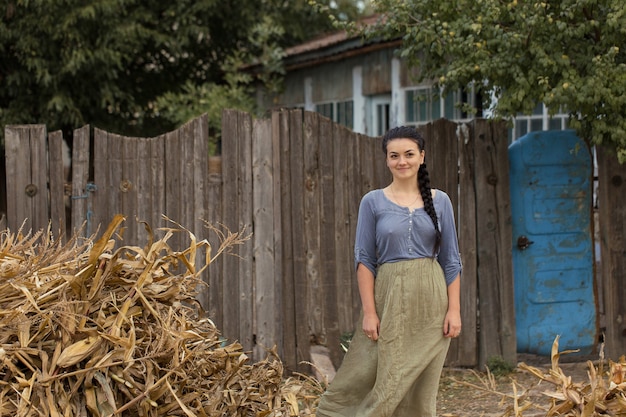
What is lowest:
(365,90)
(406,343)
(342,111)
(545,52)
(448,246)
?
(406,343)

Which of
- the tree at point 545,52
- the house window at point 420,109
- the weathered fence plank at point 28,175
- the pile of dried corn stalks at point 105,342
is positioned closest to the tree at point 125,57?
the house window at point 420,109

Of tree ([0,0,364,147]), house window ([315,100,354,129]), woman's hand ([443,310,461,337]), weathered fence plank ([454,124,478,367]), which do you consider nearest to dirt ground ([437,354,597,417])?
weathered fence plank ([454,124,478,367])

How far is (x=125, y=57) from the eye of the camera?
41.8ft

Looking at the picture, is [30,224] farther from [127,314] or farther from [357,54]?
[357,54]

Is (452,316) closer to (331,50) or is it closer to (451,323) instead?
(451,323)

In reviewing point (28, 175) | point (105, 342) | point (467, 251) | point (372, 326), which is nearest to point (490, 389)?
point (467, 251)

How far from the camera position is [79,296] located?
14.7 ft

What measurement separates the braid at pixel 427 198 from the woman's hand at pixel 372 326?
1.49 feet

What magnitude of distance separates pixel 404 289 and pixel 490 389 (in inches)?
81.0

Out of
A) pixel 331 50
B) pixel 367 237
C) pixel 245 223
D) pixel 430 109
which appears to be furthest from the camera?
pixel 331 50

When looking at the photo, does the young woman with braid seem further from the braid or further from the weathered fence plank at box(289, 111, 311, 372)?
the weathered fence plank at box(289, 111, 311, 372)

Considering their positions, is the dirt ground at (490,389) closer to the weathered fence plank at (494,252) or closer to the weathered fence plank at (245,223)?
the weathered fence plank at (494,252)

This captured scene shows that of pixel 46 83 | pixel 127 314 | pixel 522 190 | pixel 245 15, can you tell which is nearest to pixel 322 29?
pixel 245 15

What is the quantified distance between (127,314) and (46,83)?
8309 mm
